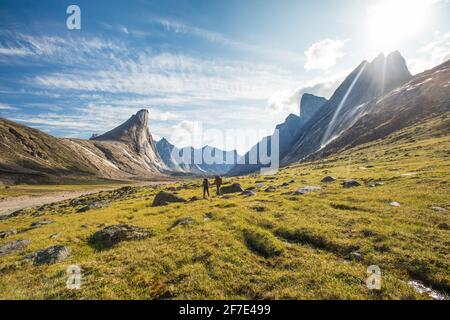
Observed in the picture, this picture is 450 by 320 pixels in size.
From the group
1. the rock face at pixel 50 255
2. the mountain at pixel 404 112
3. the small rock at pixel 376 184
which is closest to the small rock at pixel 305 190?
the small rock at pixel 376 184

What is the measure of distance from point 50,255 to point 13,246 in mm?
6018

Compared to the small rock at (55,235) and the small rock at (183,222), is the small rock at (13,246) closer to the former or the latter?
the small rock at (55,235)

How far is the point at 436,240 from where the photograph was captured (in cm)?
1680

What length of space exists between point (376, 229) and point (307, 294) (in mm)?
10996

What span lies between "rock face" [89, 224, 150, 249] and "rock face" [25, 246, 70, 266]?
233 cm

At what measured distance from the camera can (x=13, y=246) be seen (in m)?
20.5

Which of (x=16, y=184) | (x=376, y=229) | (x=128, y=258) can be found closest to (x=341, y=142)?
(x=376, y=229)

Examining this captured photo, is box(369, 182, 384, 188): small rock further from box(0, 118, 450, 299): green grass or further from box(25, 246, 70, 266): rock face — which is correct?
box(25, 246, 70, 266): rock face

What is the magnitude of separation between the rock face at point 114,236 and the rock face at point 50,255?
7.64 ft

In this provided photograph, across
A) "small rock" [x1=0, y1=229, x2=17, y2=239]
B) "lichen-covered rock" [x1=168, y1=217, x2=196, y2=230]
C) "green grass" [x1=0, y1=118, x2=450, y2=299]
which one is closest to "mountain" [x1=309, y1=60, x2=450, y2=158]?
"green grass" [x1=0, y1=118, x2=450, y2=299]

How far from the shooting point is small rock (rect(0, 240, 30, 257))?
19573 mm

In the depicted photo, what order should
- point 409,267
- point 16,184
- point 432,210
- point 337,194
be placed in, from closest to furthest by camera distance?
point 409,267, point 432,210, point 337,194, point 16,184

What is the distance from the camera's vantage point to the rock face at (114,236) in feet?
66.6
